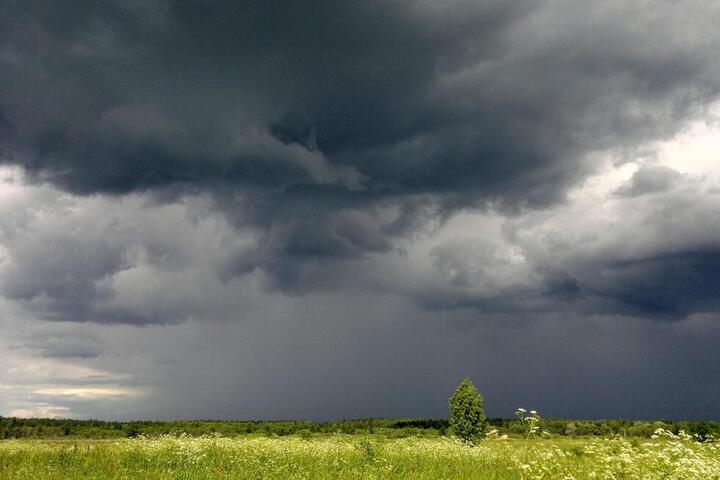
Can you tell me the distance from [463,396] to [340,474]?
5006 cm

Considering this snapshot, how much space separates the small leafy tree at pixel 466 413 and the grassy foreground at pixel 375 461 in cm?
3923

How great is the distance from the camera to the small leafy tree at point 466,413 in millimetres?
59844

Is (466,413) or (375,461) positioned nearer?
(375,461)

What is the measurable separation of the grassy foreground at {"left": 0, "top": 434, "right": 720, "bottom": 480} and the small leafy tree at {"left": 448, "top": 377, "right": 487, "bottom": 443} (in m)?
39.2

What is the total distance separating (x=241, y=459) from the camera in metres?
18.3

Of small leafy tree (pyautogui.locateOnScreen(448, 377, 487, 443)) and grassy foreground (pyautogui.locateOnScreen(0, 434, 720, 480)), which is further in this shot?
small leafy tree (pyautogui.locateOnScreen(448, 377, 487, 443))

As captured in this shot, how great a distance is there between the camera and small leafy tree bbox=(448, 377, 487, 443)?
5984 cm

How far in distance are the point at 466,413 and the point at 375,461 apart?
153ft

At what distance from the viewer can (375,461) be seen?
17625mm

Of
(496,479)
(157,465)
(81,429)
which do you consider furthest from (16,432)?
(496,479)

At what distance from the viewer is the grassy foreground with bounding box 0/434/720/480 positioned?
40.3 feet

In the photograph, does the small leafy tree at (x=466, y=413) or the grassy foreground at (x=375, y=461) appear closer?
the grassy foreground at (x=375, y=461)

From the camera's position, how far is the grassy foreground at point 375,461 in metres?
12.3

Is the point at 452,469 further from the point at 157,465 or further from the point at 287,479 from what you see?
the point at 157,465
